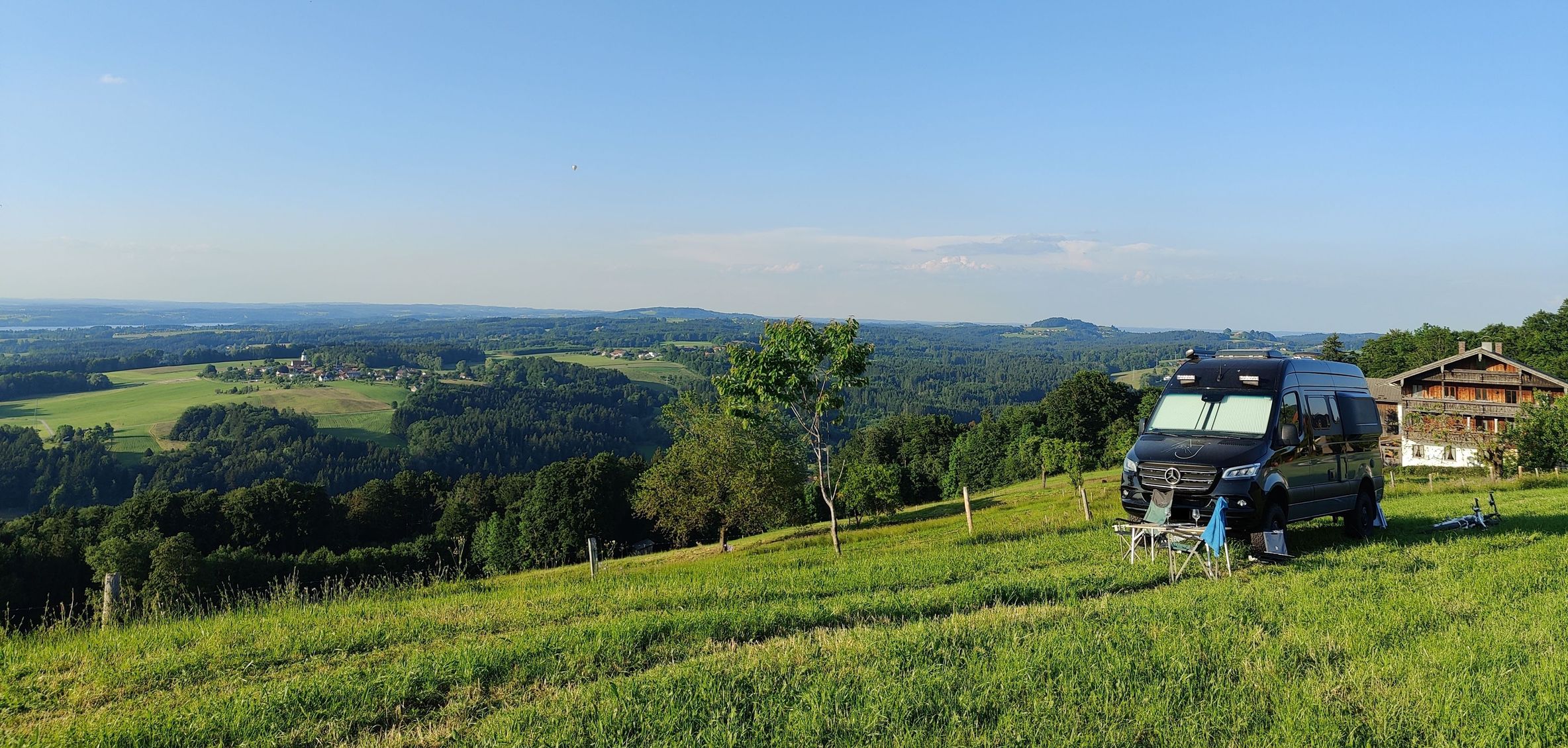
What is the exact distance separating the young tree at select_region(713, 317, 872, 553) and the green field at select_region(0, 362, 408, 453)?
137104mm

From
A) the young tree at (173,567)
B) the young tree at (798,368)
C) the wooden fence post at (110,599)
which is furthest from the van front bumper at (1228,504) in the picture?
the young tree at (173,567)

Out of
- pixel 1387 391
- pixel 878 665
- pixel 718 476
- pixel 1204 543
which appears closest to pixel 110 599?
pixel 878 665

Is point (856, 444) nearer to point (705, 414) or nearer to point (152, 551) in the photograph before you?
point (705, 414)

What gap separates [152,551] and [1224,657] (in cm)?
5233

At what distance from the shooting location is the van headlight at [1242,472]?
11031mm

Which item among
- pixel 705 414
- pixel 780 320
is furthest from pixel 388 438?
pixel 780 320

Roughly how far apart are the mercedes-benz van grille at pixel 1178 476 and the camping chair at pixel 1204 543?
0.35 meters

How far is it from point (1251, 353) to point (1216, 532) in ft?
14.9

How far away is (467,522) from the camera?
67.9 metres

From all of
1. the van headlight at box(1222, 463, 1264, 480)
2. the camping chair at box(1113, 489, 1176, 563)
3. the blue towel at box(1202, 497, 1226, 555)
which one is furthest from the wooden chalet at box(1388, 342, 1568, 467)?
the blue towel at box(1202, 497, 1226, 555)

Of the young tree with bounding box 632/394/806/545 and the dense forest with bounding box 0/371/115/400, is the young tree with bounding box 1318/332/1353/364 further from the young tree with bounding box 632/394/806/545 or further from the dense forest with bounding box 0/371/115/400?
the dense forest with bounding box 0/371/115/400

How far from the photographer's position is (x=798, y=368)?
63.8ft

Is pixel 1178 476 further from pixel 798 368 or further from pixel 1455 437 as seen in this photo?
pixel 1455 437

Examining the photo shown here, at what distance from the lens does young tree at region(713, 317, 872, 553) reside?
19.0 meters
